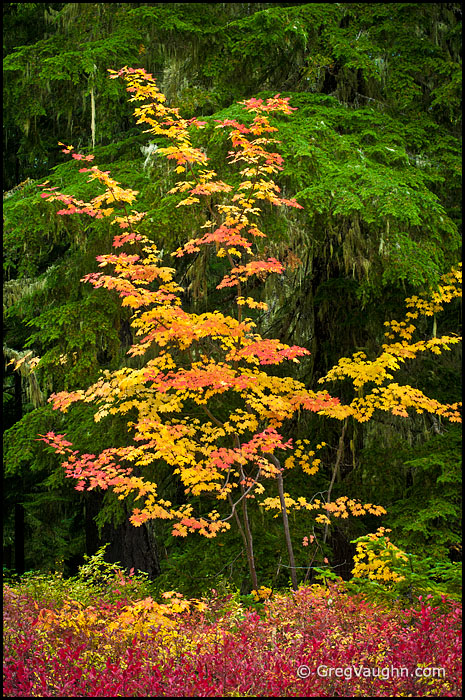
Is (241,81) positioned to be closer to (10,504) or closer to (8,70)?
(8,70)

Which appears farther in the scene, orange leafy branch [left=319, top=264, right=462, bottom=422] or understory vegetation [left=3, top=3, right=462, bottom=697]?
orange leafy branch [left=319, top=264, right=462, bottom=422]

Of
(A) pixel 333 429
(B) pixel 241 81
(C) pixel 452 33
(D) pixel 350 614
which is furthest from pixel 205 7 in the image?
(D) pixel 350 614

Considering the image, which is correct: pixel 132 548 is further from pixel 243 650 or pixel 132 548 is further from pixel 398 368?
pixel 243 650

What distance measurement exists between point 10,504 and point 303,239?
30.8 ft

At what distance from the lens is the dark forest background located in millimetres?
7793

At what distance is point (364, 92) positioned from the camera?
9.52 m

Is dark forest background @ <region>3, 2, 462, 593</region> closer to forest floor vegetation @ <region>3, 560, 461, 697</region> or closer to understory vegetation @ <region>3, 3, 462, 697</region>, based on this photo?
understory vegetation @ <region>3, 3, 462, 697</region>

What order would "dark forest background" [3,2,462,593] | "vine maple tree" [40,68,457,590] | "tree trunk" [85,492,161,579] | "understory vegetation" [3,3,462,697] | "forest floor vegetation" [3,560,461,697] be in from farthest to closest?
"tree trunk" [85,492,161,579]
"dark forest background" [3,2,462,593]
"vine maple tree" [40,68,457,590]
"understory vegetation" [3,3,462,697]
"forest floor vegetation" [3,560,461,697]

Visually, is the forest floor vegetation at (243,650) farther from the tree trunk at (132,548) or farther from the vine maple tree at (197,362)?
the tree trunk at (132,548)

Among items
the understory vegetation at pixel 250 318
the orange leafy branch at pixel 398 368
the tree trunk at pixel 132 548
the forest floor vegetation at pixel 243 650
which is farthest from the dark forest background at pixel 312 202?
the forest floor vegetation at pixel 243 650

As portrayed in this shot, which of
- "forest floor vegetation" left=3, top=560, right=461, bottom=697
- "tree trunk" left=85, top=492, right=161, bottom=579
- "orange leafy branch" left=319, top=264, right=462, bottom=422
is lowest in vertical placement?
"tree trunk" left=85, top=492, right=161, bottom=579

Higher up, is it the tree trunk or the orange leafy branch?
the orange leafy branch

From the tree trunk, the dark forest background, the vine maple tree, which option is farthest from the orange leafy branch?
the tree trunk

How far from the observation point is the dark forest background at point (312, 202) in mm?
7793
